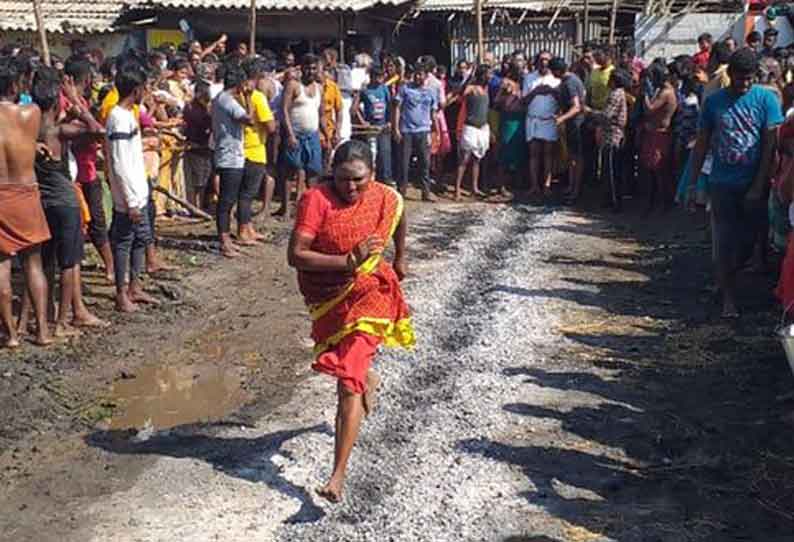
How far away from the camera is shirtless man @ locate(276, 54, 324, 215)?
1248cm

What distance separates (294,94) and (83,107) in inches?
170

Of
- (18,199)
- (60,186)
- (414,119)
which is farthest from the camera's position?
(414,119)

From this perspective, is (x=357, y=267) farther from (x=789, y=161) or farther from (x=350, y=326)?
(x=789, y=161)

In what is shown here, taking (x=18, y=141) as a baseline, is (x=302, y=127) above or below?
below

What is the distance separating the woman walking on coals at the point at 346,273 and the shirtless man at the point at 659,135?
839cm

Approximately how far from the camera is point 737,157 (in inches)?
324

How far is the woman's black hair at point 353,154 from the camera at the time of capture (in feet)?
17.2

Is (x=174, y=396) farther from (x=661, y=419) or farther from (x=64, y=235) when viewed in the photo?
(x=661, y=419)

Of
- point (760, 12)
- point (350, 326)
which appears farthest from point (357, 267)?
point (760, 12)

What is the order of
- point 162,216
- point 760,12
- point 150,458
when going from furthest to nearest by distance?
1. point 760,12
2. point 162,216
3. point 150,458

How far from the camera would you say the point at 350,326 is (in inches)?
211

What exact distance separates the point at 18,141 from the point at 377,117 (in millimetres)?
7928

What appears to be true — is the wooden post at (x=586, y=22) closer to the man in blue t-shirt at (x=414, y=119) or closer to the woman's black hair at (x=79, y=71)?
the man in blue t-shirt at (x=414, y=119)

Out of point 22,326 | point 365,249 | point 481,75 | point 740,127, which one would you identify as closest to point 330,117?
point 481,75
